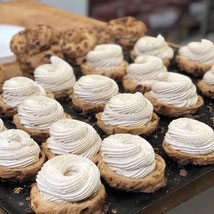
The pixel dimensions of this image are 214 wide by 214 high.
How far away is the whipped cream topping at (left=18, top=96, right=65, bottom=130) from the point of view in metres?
3.03

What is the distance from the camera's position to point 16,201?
2.46 meters

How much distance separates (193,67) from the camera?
159 inches

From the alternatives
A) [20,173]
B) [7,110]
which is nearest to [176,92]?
[7,110]

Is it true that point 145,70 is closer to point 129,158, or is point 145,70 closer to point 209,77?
point 209,77

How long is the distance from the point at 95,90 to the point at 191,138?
3.02 ft

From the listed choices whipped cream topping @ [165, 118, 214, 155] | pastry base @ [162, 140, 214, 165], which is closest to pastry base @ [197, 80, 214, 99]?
whipped cream topping @ [165, 118, 214, 155]

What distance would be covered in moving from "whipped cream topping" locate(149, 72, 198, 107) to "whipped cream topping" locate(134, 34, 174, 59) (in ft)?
2.47

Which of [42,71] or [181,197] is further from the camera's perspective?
[42,71]

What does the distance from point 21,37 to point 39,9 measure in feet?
→ 5.35

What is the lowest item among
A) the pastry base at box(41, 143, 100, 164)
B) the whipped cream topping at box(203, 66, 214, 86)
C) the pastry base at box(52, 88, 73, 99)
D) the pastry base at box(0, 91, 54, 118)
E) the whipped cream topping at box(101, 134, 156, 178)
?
the pastry base at box(52, 88, 73, 99)

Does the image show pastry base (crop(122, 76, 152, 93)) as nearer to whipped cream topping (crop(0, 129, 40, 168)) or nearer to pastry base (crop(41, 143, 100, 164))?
pastry base (crop(41, 143, 100, 164))

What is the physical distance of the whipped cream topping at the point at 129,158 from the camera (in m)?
2.53

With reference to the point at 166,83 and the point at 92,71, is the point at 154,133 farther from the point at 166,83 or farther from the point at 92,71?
the point at 92,71

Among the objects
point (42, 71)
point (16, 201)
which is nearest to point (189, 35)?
point (42, 71)
